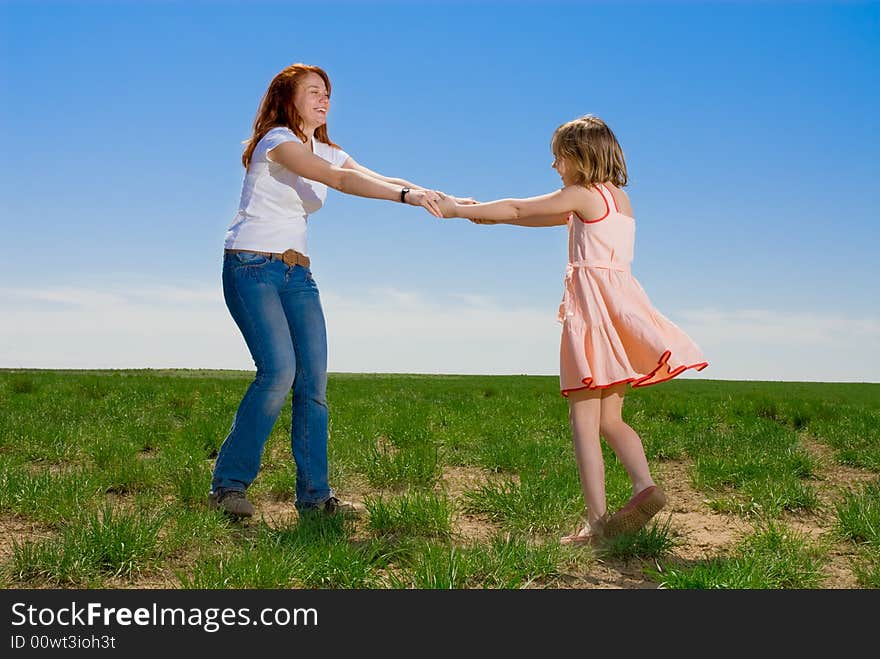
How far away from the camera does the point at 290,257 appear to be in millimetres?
4957

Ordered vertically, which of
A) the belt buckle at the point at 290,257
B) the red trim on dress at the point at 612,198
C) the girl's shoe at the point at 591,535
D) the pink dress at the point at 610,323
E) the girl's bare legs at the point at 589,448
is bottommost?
the girl's shoe at the point at 591,535

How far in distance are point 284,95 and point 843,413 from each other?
9470mm

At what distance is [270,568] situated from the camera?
150 inches

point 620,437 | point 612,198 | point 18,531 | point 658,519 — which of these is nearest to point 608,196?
point 612,198

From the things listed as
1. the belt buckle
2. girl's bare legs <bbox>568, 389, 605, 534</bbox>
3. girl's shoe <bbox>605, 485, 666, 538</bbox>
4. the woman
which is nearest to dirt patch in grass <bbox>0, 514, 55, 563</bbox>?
the woman

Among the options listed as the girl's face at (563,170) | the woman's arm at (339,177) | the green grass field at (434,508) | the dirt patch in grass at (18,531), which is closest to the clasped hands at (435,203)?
the woman's arm at (339,177)

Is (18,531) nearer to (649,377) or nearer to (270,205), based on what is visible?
(270,205)

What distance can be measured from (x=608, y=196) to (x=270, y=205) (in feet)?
6.67

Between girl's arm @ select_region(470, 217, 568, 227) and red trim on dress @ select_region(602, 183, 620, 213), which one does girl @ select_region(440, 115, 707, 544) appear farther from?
girl's arm @ select_region(470, 217, 568, 227)

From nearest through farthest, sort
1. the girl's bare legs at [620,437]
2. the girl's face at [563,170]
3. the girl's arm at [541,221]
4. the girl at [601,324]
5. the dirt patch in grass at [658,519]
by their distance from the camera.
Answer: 1. the dirt patch in grass at [658,519]
2. the girl at [601,324]
3. the girl's bare legs at [620,437]
4. the girl's face at [563,170]
5. the girl's arm at [541,221]

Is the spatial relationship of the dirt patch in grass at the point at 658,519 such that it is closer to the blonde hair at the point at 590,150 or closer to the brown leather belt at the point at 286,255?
the brown leather belt at the point at 286,255

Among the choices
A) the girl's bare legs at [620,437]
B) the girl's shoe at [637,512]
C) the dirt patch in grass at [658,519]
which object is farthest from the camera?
the girl's bare legs at [620,437]

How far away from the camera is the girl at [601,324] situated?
450cm

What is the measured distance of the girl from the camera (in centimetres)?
450
